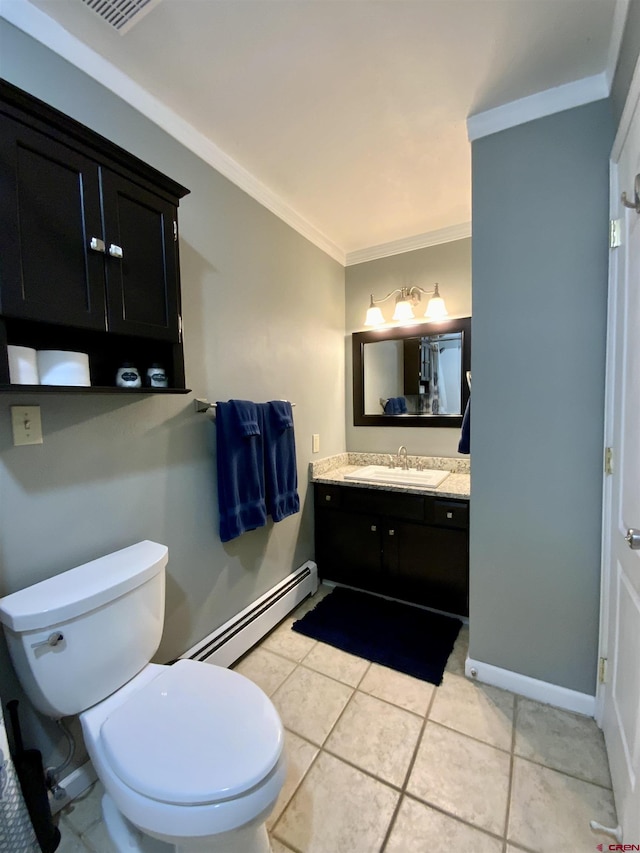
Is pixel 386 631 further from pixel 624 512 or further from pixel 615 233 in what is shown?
pixel 615 233

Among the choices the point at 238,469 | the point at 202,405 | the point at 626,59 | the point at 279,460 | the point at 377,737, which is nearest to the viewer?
the point at 626,59

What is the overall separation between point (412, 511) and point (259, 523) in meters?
0.90

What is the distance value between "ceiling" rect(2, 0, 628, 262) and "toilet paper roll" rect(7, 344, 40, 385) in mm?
969

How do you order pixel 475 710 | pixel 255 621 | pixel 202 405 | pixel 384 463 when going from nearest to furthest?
pixel 475 710 → pixel 202 405 → pixel 255 621 → pixel 384 463

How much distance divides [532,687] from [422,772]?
0.63 m

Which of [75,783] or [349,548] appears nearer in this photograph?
[75,783]

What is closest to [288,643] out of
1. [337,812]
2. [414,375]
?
[337,812]

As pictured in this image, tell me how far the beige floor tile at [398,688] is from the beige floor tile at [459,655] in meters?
0.17

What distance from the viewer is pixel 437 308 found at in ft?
7.73

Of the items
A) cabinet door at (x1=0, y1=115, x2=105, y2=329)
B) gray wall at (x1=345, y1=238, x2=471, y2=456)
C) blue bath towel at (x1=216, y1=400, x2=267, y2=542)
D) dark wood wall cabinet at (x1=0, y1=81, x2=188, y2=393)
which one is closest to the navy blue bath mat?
blue bath towel at (x1=216, y1=400, x2=267, y2=542)

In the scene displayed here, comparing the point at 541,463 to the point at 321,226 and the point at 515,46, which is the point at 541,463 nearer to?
the point at 515,46

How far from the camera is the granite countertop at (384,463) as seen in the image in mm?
2018

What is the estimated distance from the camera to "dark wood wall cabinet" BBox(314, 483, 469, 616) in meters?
2.00

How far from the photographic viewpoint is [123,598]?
1104mm
